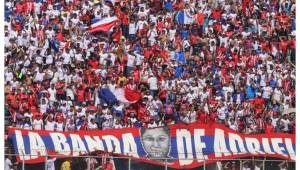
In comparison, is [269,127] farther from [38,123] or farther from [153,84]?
[38,123]

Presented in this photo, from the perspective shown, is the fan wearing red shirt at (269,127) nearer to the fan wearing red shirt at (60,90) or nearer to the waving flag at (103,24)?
the fan wearing red shirt at (60,90)

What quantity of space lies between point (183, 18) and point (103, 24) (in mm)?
2240

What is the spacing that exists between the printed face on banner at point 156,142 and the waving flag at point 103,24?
4.77 meters

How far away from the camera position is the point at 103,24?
2327 cm

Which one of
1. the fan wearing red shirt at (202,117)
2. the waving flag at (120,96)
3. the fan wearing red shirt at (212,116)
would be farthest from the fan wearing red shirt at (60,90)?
the fan wearing red shirt at (212,116)

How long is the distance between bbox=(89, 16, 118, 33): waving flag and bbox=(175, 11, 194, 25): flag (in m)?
1.71

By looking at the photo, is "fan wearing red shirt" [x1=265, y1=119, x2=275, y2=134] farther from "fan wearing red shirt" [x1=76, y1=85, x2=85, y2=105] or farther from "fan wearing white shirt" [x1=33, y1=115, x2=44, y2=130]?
"fan wearing white shirt" [x1=33, y1=115, x2=44, y2=130]

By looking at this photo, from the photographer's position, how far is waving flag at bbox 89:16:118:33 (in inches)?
910

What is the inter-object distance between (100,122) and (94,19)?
4290 mm

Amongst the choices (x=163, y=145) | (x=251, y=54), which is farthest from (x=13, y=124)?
(x=251, y=54)

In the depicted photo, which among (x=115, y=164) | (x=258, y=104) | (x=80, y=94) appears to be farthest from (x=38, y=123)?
(x=258, y=104)

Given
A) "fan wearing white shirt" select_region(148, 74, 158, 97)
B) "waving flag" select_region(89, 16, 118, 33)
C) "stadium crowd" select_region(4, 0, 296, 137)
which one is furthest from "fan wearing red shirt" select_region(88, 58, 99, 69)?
"fan wearing white shirt" select_region(148, 74, 158, 97)

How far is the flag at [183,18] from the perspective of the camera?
23609mm

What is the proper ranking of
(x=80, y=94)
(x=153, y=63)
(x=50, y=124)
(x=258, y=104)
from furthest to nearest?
(x=153, y=63) < (x=258, y=104) < (x=80, y=94) < (x=50, y=124)
